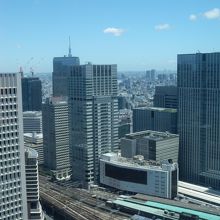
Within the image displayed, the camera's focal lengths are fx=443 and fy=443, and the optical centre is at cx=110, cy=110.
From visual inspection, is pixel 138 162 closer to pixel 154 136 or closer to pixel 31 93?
pixel 154 136

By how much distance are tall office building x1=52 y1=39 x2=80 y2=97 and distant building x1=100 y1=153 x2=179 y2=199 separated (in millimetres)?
61041

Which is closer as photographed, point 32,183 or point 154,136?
point 32,183

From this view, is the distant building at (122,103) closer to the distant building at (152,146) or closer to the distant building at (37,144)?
the distant building at (37,144)

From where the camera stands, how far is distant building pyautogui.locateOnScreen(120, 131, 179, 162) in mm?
76375

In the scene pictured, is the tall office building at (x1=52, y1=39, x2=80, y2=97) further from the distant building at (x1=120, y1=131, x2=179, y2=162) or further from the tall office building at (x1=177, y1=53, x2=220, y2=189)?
the tall office building at (x1=177, y1=53, x2=220, y2=189)

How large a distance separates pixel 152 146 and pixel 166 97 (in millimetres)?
24009

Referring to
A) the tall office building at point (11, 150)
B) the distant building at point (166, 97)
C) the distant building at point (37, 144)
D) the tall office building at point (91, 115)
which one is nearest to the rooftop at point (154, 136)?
the tall office building at point (91, 115)

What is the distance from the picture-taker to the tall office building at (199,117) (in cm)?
7562

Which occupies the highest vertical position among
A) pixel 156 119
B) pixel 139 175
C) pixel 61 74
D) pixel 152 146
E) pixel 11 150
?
pixel 61 74

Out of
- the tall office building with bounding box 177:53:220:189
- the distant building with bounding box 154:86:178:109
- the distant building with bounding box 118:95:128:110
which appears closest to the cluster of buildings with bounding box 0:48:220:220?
the tall office building with bounding box 177:53:220:189

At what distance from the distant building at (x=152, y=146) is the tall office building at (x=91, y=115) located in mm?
3421

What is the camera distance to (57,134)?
291 ft

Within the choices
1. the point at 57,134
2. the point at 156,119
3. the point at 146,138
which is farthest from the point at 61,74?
the point at 146,138

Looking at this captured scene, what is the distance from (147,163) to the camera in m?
72.5
